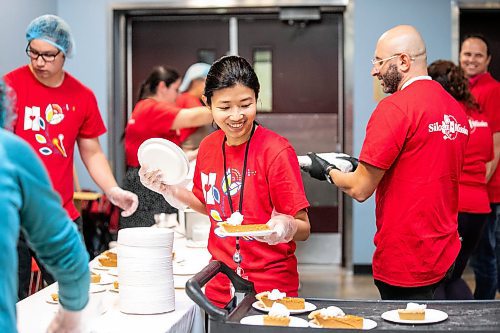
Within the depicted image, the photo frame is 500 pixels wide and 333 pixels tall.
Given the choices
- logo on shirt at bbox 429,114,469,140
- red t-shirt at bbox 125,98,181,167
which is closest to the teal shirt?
logo on shirt at bbox 429,114,469,140

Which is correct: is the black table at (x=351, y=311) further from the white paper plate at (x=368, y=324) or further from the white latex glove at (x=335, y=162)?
the white latex glove at (x=335, y=162)

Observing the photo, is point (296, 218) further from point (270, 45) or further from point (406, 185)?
point (270, 45)

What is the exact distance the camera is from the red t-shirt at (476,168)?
14.0 feet

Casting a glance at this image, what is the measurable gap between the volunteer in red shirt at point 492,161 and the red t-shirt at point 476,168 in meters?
0.41

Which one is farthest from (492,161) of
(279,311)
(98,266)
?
→ (279,311)

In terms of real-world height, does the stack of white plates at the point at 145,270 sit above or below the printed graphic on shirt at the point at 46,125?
below

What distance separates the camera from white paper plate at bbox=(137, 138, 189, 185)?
285 centimetres

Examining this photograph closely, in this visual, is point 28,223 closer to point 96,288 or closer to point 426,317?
point 426,317

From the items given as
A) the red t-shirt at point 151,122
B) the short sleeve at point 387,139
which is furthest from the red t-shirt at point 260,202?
the red t-shirt at point 151,122

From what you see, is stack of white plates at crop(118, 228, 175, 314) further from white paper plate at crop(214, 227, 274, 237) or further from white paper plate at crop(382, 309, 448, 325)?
white paper plate at crop(382, 309, 448, 325)

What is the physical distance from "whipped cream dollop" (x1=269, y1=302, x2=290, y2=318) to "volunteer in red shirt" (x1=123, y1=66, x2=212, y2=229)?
2.62 meters

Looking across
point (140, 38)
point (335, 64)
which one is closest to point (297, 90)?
point (335, 64)

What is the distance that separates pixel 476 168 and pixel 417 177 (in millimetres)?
1648

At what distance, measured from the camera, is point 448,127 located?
109 inches
